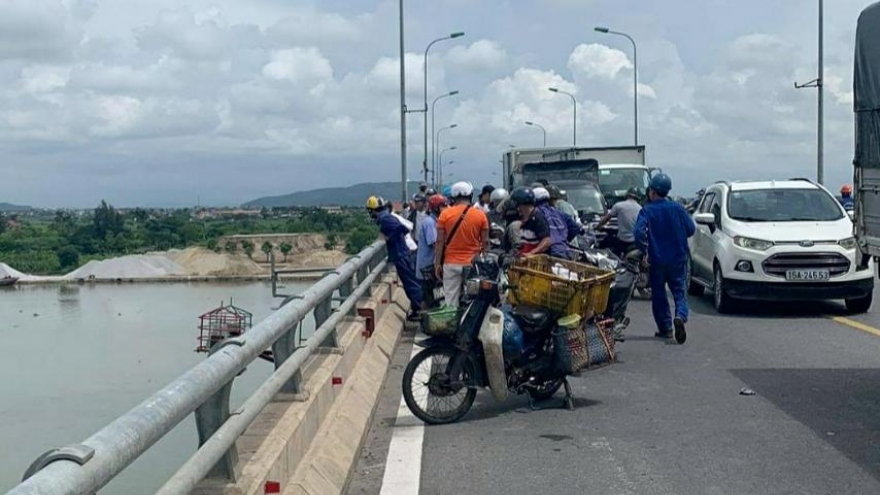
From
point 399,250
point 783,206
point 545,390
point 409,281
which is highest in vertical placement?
point 783,206

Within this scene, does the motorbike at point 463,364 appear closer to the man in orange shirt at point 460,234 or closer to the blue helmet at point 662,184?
the man in orange shirt at point 460,234

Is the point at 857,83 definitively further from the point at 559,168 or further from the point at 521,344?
the point at 559,168

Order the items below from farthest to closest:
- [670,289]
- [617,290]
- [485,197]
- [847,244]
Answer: [485,197], [847,244], [670,289], [617,290]

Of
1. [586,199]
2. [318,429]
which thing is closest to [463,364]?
[318,429]

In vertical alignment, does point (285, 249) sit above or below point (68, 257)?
above

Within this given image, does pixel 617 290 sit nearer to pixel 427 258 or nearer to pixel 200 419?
pixel 427 258

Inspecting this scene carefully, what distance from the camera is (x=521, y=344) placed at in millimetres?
8109

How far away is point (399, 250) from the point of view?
1378 centimetres

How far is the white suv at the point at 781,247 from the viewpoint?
13.8m

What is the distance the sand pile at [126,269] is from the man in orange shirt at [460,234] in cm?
5902

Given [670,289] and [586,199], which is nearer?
[670,289]

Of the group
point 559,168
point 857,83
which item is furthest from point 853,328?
point 559,168

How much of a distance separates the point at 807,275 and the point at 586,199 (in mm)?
8350

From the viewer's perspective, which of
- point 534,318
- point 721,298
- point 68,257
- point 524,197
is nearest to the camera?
point 534,318
